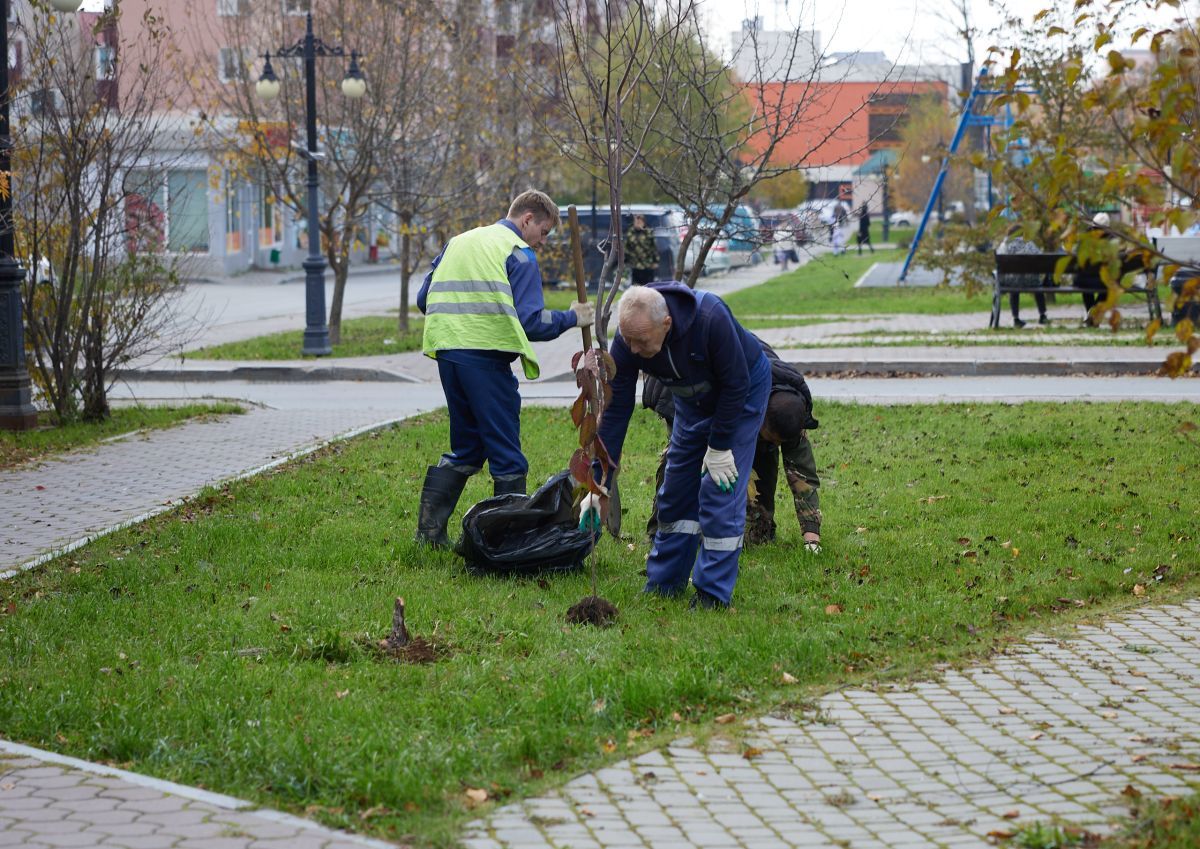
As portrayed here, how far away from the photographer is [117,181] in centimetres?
1344

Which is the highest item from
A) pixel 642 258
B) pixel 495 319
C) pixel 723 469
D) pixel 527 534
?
pixel 642 258

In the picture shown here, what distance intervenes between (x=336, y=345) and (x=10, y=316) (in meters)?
8.47

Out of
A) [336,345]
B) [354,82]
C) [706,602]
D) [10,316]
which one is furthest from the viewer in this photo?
[336,345]

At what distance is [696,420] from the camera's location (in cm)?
679

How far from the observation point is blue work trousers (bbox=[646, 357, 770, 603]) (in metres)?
6.57

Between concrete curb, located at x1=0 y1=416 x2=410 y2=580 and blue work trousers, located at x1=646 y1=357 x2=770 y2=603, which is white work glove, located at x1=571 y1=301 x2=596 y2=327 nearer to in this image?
blue work trousers, located at x1=646 y1=357 x2=770 y2=603

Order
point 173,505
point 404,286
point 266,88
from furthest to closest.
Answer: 1. point 404,286
2. point 266,88
3. point 173,505

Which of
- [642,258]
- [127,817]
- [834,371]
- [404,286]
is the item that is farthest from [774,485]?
[642,258]

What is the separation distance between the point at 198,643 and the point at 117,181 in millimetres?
8457

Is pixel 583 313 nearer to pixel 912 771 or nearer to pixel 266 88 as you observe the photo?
pixel 912 771

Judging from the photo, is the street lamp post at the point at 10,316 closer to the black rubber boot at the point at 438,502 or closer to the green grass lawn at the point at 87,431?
the green grass lawn at the point at 87,431

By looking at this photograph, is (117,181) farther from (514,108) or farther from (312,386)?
(514,108)

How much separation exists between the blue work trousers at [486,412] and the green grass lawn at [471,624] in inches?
23.2

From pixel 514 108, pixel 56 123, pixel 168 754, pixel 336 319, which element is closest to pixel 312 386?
pixel 336 319
